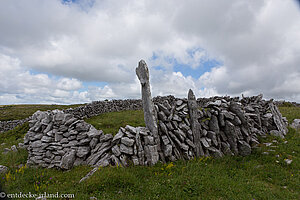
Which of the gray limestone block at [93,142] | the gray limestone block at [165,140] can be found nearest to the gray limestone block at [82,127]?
the gray limestone block at [93,142]

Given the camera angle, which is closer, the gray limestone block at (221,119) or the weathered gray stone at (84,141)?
the weathered gray stone at (84,141)

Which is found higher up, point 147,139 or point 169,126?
point 169,126

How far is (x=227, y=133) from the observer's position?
10.3m

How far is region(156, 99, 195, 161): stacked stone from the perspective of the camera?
30.0ft

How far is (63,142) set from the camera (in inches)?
373

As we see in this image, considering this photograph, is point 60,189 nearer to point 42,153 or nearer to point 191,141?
point 42,153

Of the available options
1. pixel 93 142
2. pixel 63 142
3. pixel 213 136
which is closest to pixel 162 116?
pixel 213 136

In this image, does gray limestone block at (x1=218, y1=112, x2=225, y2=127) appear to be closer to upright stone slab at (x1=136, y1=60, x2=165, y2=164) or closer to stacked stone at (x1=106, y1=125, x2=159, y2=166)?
upright stone slab at (x1=136, y1=60, x2=165, y2=164)

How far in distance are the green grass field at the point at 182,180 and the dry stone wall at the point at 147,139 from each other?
2.02 ft

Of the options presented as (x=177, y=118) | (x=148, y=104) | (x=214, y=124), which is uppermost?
(x=148, y=104)

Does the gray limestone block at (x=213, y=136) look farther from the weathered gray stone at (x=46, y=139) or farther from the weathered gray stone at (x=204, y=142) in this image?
the weathered gray stone at (x=46, y=139)

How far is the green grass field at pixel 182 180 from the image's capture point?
6.30 meters

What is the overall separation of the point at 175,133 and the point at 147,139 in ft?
5.96

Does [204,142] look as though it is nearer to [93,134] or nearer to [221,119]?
[221,119]
